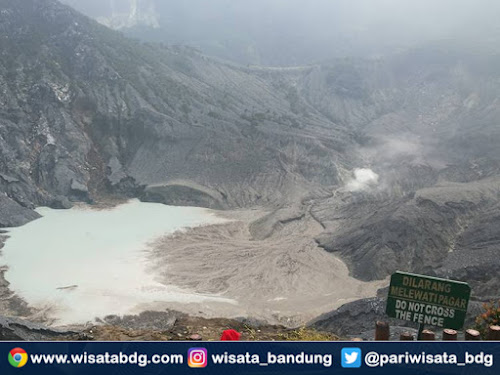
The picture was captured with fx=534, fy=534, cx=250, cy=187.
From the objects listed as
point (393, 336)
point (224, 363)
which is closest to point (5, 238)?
point (393, 336)

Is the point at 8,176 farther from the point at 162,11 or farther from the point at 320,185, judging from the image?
the point at 162,11

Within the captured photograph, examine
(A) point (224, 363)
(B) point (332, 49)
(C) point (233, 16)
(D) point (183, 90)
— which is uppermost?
(C) point (233, 16)

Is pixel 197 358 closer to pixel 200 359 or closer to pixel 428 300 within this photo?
pixel 200 359

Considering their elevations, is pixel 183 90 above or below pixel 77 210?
above

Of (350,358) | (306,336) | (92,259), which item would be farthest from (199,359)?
(92,259)

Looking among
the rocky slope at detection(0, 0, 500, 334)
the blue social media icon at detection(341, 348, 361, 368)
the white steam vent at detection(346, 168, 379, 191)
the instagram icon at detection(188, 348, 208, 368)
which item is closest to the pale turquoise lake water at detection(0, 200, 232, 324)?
the rocky slope at detection(0, 0, 500, 334)

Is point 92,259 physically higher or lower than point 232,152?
lower
